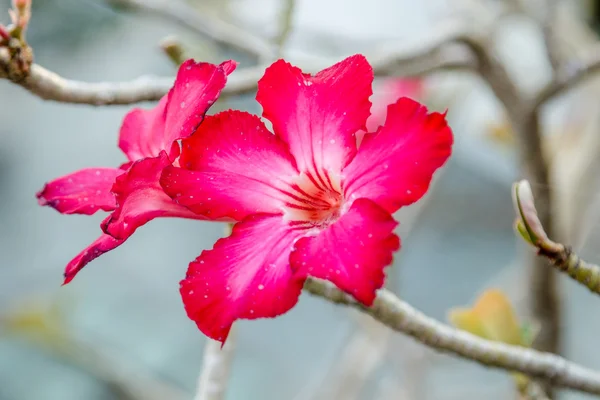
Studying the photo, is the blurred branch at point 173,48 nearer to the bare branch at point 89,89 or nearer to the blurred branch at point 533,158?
the bare branch at point 89,89

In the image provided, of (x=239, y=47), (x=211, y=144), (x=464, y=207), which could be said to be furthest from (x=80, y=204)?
(x=464, y=207)

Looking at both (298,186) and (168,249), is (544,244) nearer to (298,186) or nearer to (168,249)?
(298,186)

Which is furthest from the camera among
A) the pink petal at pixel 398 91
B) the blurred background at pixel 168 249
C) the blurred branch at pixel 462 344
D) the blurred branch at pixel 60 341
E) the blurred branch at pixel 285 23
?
the blurred background at pixel 168 249

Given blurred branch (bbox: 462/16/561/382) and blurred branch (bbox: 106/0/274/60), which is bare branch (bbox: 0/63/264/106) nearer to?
blurred branch (bbox: 106/0/274/60)

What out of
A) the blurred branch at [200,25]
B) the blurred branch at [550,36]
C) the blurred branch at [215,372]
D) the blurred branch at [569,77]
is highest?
the blurred branch at [200,25]

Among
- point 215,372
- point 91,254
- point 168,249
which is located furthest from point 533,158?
point 168,249

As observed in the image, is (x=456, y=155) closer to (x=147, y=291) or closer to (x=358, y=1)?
(x=358, y=1)

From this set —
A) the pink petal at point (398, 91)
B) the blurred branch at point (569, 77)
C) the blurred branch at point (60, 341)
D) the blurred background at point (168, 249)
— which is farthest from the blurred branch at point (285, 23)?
the blurred background at point (168, 249)
